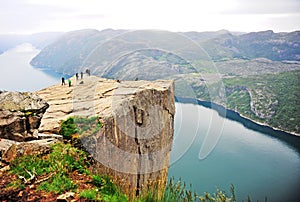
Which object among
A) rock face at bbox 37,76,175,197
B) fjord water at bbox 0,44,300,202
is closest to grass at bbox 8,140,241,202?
rock face at bbox 37,76,175,197

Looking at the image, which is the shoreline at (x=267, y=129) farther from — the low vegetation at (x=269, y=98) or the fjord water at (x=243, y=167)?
the fjord water at (x=243, y=167)

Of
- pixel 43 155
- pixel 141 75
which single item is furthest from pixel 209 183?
pixel 43 155

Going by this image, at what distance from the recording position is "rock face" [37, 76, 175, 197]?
30.1 feet

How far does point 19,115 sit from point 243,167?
179 ft

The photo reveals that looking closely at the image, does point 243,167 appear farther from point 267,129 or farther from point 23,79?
point 23,79

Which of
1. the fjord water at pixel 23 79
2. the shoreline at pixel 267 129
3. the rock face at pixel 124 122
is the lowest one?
the shoreline at pixel 267 129

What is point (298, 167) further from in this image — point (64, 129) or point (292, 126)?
point (64, 129)

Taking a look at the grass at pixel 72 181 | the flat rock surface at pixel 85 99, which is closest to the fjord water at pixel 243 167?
the flat rock surface at pixel 85 99

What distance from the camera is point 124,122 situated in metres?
11.2

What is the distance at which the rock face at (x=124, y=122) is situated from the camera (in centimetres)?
919

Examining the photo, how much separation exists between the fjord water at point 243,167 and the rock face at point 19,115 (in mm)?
30536

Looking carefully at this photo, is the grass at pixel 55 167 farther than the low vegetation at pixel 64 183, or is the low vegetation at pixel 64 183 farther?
the grass at pixel 55 167

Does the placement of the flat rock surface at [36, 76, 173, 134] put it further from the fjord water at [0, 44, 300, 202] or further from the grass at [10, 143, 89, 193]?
the fjord water at [0, 44, 300, 202]

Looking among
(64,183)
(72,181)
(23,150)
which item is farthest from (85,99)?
(64,183)
